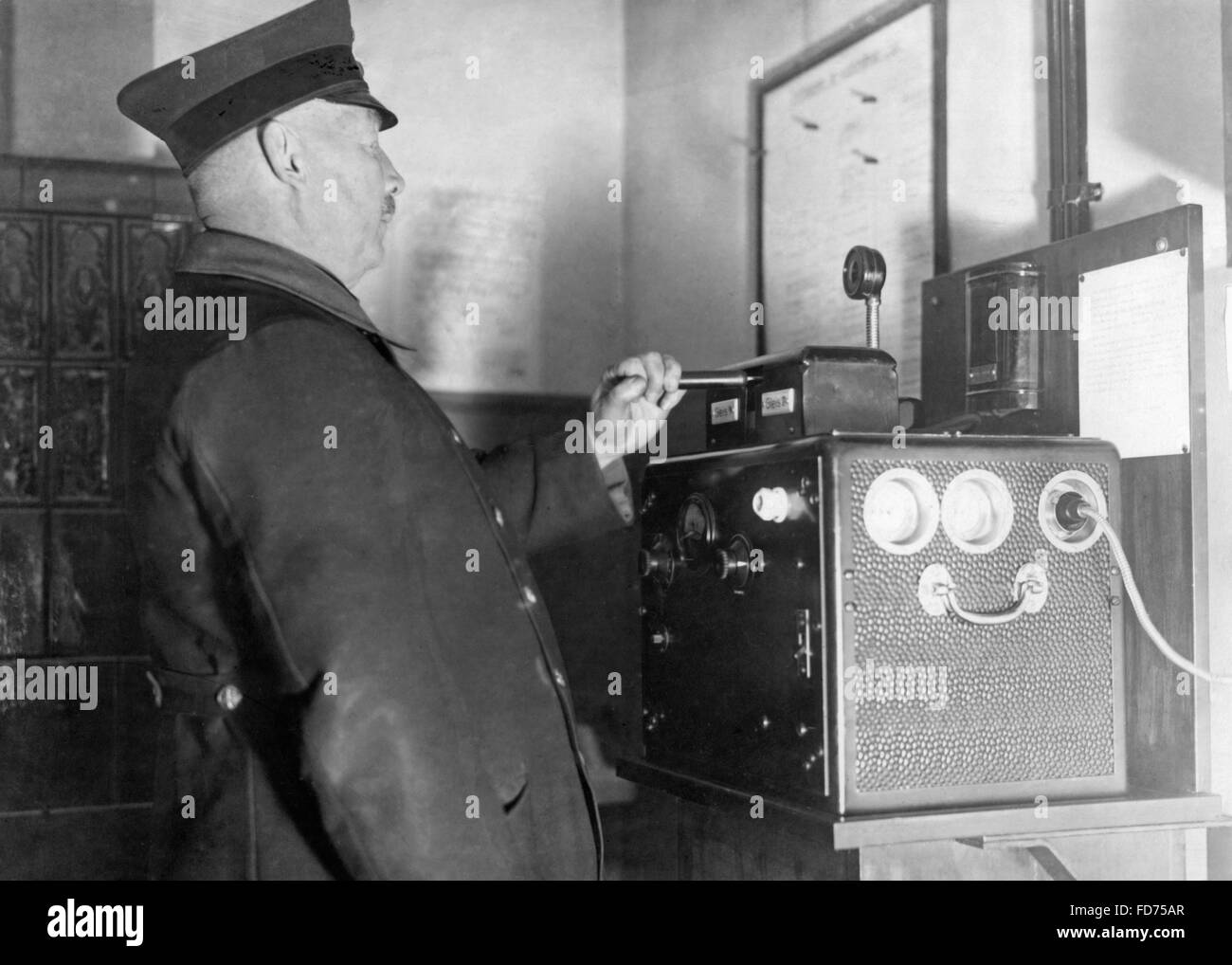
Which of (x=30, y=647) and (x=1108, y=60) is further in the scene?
(x=30, y=647)

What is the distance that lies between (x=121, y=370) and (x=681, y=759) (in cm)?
145

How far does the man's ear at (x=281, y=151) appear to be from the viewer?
1340 mm

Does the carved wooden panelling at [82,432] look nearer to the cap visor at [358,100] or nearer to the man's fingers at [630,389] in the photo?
the cap visor at [358,100]

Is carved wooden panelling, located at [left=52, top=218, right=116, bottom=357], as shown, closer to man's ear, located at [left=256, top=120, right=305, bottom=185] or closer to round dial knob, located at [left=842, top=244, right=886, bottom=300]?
man's ear, located at [left=256, top=120, right=305, bottom=185]

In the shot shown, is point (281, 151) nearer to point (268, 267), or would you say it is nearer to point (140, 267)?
point (268, 267)

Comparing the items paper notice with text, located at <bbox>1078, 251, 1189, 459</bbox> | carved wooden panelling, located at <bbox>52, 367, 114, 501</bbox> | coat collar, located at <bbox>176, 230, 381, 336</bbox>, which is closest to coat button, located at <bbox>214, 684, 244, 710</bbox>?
coat collar, located at <bbox>176, 230, 381, 336</bbox>

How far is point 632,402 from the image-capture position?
59.9 inches

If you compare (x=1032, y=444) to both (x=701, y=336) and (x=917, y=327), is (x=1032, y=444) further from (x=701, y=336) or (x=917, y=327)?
(x=701, y=336)

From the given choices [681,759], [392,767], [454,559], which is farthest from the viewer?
[681,759]

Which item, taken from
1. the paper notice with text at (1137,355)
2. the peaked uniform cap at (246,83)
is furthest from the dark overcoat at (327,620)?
the paper notice with text at (1137,355)

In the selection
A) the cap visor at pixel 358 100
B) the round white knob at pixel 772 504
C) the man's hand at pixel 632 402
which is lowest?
the round white knob at pixel 772 504

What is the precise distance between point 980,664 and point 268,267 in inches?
32.3
